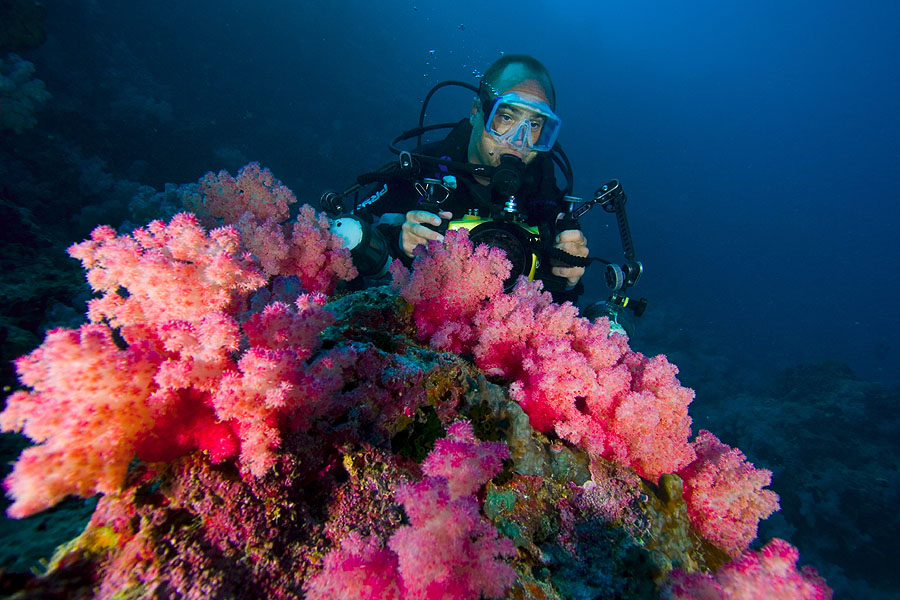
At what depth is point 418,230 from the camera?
3303 mm

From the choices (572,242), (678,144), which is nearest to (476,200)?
(572,242)

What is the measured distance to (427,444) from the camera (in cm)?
145

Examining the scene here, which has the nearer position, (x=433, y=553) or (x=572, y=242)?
(x=433, y=553)

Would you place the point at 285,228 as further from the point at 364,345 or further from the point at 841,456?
the point at 841,456

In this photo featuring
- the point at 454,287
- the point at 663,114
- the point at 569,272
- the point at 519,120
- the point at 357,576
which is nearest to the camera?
the point at 357,576

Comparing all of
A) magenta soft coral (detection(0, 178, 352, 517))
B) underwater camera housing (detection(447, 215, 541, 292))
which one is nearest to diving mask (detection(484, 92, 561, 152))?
underwater camera housing (detection(447, 215, 541, 292))

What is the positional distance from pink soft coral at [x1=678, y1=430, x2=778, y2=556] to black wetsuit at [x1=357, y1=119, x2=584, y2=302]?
2037mm

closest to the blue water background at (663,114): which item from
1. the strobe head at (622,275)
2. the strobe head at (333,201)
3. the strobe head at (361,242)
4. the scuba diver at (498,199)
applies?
the strobe head at (333,201)

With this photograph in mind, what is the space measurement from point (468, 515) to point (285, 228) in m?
2.63

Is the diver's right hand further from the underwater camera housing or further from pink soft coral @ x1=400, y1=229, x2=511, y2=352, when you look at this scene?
pink soft coral @ x1=400, y1=229, x2=511, y2=352

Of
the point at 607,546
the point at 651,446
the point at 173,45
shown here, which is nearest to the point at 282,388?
the point at 607,546

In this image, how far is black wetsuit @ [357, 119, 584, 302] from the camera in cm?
384

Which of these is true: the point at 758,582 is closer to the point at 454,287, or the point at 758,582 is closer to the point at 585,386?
the point at 585,386

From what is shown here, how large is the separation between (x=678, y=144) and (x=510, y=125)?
91768mm
